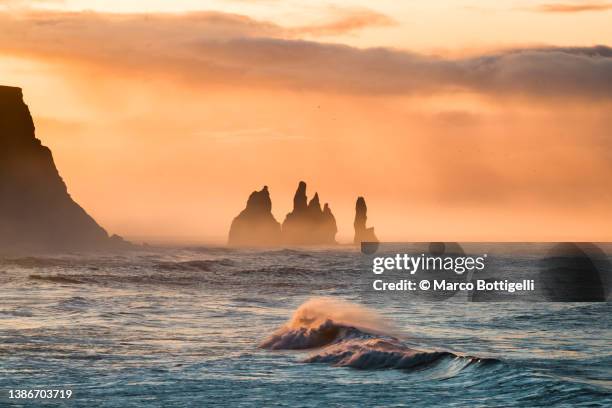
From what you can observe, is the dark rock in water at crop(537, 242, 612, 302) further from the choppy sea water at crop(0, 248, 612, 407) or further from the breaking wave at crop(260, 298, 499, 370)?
the breaking wave at crop(260, 298, 499, 370)

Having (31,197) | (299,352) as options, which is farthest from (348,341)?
(31,197)

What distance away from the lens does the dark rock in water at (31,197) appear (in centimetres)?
13838

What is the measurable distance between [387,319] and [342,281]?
34469 millimetres

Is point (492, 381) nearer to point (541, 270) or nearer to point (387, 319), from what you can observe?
point (387, 319)

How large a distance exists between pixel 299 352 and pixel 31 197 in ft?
404

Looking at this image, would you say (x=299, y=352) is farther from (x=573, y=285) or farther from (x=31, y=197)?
(x=31, y=197)

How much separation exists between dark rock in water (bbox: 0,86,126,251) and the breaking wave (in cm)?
11047

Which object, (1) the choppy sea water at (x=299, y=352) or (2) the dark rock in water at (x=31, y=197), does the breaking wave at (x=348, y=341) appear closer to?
(1) the choppy sea water at (x=299, y=352)

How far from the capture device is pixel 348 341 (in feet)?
85.0

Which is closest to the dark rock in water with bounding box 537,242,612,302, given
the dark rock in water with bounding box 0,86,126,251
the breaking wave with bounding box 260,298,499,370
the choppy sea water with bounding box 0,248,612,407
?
the choppy sea water with bounding box 0,248,612,407

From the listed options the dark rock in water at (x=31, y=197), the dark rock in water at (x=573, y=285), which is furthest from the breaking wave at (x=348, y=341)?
the dark rock in water at (x=31, y=197)

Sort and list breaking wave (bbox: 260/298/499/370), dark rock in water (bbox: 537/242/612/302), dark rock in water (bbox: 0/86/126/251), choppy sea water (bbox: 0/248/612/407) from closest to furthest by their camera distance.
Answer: choppy sea water (bbox: 0/248/612/407) → breaking wave (bbox: 260/298/499/370) → dark rock in water (bbox: 537/242/612/302) → dark rock in water (bbox: 0/86/126/251)

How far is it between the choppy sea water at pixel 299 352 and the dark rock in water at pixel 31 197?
95406mm

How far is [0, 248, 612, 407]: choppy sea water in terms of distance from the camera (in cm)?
1847
